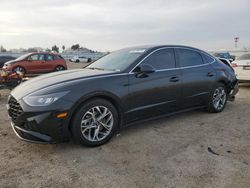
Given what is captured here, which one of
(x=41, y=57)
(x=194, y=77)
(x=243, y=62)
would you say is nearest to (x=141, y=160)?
(x=194, y=77)

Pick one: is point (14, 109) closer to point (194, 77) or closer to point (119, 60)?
point (119, 60)

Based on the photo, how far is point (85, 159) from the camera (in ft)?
11.4

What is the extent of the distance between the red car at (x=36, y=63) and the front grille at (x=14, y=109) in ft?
38.0

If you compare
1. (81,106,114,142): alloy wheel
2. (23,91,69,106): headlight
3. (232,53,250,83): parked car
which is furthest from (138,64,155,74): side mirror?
(232,53,250,83): parked car

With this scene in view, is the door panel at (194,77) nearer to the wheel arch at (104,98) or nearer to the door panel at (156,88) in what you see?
the door panel at (156,88)

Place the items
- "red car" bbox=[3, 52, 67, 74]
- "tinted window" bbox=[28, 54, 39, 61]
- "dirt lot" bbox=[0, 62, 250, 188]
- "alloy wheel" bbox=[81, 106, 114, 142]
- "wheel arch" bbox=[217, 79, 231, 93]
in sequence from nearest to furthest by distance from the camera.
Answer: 1. "dirt lot" bbox=[0, 62, 250, 188]
2. "alloy wheel" bbox=[81, 106, 114, 142]
3. "wheel arch" bbox=[217, 79, 231, 93]
4. "red car" bbox=[3, 52, 67, 74]
5. "tinted window" bbox=[28, 54, 39, 61]

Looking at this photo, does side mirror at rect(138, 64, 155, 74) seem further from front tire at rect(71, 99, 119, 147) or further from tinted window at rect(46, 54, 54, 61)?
tinted window at rect(46, 54, 54, 61)

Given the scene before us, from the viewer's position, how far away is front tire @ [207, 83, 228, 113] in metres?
5.72

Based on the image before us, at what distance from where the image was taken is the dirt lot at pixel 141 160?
115 inches

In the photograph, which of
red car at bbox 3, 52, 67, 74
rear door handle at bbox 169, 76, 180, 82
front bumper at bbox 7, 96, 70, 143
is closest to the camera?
front bumper at bbox 7, 96, 70, 143

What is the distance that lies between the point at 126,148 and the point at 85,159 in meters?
0.67

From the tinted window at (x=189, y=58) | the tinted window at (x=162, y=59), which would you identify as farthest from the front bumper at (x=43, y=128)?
the tinted window at (x=189, y=58)

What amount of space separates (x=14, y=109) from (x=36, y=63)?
40.9 ft

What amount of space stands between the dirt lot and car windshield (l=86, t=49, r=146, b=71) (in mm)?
1168
